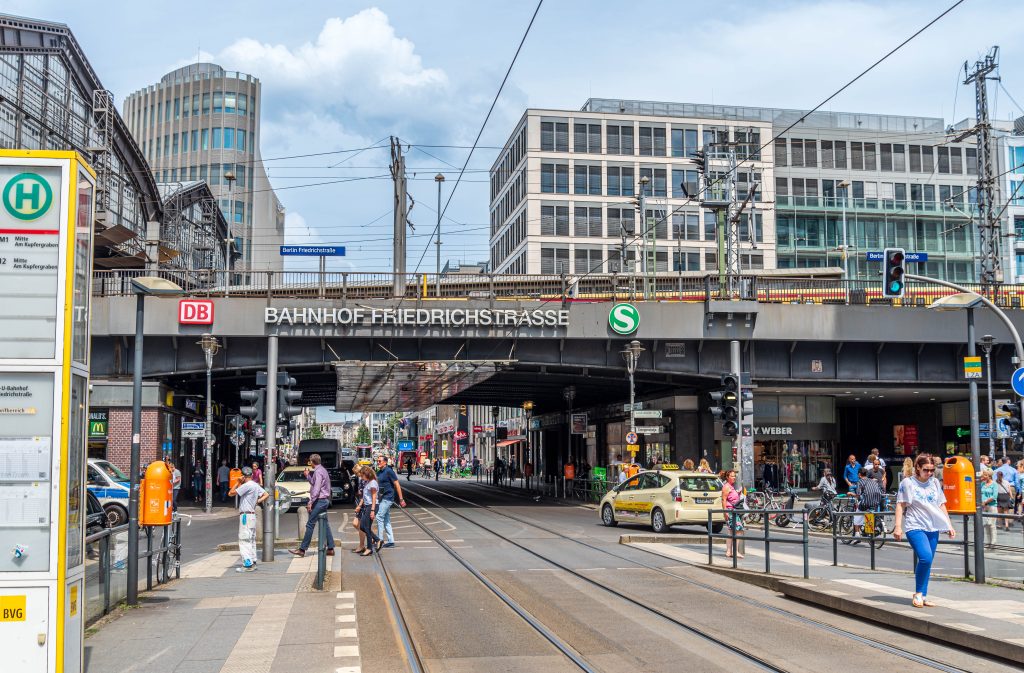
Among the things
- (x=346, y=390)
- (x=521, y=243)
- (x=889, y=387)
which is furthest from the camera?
(x=521, y=243)

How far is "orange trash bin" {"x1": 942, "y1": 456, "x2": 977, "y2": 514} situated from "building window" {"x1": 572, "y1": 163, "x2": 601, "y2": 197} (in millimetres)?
70107

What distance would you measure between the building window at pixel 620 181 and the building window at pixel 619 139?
1300 mm

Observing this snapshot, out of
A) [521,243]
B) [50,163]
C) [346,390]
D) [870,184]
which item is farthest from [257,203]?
[50,163]

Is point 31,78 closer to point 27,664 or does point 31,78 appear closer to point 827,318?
point 827,318

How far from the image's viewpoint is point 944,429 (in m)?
49.2

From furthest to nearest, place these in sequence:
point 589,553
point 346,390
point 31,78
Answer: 1. point 346,390
2. point 31,78
3. point 589,553

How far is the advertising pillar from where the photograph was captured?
754 cm

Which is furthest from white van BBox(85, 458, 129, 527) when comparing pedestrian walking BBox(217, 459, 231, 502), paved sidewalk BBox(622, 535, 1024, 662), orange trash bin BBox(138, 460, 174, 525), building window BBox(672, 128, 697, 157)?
building window BBox(672, 128, 697, 157)

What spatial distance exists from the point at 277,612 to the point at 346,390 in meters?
34.1

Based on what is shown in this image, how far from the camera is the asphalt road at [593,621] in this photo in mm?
9273

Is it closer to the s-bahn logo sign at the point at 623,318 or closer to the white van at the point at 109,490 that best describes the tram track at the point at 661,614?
the white van at the point at 109,490

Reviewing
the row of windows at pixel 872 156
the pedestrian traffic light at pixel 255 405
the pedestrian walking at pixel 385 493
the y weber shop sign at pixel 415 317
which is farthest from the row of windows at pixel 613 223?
the pedestrian traffic light at pixel 255 405

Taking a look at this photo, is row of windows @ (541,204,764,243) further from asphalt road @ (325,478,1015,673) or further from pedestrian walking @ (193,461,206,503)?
asphalt road @ (325,478,1015,673)

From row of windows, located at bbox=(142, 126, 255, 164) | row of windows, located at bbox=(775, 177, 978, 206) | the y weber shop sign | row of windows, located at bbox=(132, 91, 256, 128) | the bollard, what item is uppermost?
row of windows, located at bbox=(132, 91, 256, 128)
